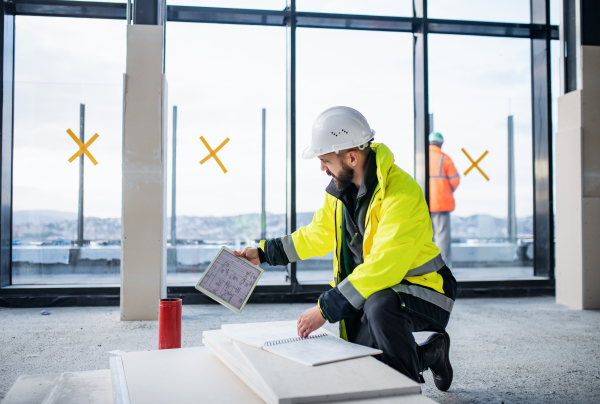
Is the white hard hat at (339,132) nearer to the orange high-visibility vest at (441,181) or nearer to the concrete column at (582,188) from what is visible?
the concrete column at (582,188)

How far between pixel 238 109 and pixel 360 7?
1.58 m

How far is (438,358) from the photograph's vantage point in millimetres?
2059

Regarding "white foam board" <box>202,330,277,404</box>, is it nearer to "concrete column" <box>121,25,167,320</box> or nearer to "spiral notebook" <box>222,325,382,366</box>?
"spiral notebook" <box>222,325,382,366</box>

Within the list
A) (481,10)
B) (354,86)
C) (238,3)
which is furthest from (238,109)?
(481,10)

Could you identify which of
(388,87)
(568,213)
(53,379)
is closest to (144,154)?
(53,379)

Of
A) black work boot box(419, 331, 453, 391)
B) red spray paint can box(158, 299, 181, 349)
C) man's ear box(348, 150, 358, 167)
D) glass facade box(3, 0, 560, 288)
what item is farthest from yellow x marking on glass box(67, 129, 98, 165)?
black work boot box(419, 331, 453, 391)

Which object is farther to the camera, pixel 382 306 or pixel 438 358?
pixel 438 358

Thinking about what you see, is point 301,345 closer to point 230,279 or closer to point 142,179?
point 230,279

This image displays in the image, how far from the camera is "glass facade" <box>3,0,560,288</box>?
4434 millimetres

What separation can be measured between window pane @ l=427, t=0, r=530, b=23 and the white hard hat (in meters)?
3.25

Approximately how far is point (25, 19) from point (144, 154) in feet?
6.52

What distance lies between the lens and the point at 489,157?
5504mm

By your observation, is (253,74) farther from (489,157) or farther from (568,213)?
(568,213)

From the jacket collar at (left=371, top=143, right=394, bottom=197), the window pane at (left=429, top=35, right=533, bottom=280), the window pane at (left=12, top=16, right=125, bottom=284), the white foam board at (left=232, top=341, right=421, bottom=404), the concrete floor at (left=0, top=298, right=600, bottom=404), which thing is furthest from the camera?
the window pane at (left=429, top=35, right=533, bottom=280)
